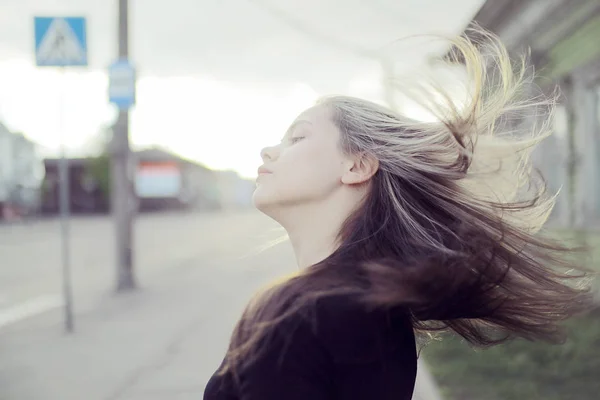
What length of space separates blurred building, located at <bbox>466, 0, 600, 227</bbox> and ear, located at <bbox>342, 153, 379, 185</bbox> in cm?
672

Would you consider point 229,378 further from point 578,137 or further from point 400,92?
point 578,137

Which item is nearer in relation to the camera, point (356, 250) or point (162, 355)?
point (356, 250)

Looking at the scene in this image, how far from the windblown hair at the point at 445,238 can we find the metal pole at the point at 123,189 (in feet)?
27.6

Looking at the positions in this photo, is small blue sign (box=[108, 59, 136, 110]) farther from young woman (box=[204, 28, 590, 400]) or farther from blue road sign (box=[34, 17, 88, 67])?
→ young woman (box=[204, 28, 590, 400])

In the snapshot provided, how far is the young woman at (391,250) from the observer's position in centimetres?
121

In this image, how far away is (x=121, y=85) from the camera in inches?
312

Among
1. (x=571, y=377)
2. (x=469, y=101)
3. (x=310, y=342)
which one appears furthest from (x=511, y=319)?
(x=571, y=377)

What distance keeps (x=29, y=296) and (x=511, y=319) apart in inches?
355

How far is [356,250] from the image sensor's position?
142cm

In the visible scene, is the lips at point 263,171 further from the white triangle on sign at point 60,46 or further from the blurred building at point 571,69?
the blurred building at point 571,69

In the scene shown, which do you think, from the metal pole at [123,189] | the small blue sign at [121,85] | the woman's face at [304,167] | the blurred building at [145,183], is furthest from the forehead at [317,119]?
the blurred building at [145,183]

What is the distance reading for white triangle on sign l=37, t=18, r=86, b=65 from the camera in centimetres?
672

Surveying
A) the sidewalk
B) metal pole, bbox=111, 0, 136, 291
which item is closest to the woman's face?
the sidewalk

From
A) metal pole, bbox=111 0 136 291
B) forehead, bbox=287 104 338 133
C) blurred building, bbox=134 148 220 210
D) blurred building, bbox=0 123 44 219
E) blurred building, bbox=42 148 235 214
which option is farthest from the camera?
blurred building, bbox=134 148 220 210
